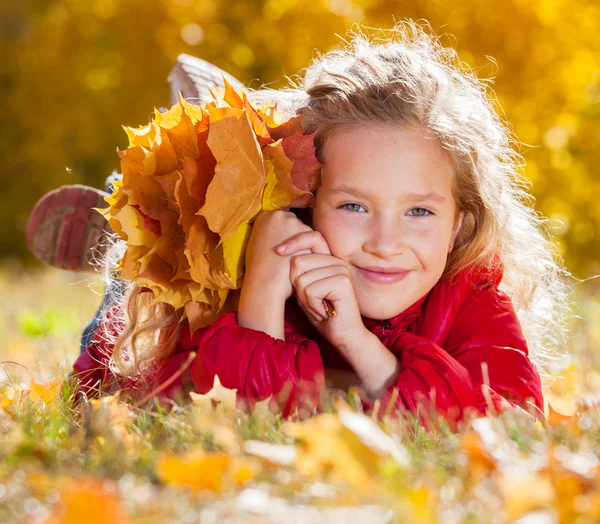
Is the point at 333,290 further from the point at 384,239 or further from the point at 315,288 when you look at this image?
the point at 384,239

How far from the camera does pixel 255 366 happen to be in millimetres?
1916

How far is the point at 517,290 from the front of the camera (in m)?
2.55

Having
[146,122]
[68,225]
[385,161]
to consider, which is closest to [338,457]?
[385,161]

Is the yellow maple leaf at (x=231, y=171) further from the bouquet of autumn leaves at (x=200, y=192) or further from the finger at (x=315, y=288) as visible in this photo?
the finger at (x=315, y=288)

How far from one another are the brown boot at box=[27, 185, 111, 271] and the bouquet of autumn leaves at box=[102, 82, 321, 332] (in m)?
1.04

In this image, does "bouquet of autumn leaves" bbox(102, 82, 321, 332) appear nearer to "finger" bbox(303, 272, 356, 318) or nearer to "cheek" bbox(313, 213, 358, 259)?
"cheek" bbox(313, 213, 358, 259)

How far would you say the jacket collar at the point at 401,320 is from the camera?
2.19 meters

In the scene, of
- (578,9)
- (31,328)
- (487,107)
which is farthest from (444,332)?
(578,9)

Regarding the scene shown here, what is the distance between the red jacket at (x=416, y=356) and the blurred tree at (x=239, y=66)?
9.90 feet

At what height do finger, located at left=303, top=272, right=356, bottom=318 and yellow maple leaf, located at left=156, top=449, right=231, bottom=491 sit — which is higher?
finger, located at left=303, top=272, right=356, bottom=318

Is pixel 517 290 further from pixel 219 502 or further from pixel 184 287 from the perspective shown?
pixel 219 502

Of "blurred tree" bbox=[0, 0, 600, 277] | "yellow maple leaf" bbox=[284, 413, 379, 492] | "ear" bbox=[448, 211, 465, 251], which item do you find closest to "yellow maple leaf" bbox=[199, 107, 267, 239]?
"ear" bbox=[448, 211, 465, 251]

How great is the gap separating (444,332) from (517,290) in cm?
45

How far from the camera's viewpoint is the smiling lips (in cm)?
206
